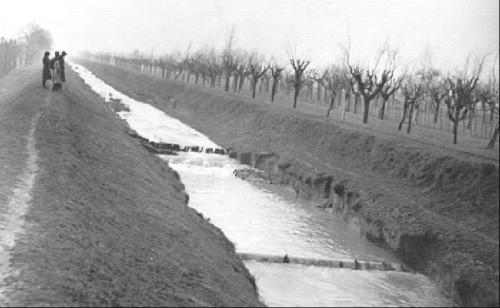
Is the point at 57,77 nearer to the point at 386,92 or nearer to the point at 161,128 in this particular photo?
the point at 161,128

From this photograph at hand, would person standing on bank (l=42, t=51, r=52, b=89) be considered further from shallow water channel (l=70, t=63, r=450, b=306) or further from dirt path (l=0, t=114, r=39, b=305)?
dirt path (l=0, t=114, r=39, b=305)

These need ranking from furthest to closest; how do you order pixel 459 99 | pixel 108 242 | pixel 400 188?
pixel 459 99 < pixel 400 188 < pixel 108 242

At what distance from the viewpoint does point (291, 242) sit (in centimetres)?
1978

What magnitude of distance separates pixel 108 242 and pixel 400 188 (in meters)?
15.2

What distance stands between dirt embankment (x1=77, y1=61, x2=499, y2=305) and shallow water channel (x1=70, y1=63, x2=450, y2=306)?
878 mm

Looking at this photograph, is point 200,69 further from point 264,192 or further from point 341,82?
point 264,192

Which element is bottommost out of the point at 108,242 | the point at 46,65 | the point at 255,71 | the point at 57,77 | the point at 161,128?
the point at 108,242

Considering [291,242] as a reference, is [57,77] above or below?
above

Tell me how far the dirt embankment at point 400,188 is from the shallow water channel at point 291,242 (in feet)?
2.88

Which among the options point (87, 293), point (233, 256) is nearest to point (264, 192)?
point (233, 256)

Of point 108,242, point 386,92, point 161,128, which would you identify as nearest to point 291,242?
point 108,242

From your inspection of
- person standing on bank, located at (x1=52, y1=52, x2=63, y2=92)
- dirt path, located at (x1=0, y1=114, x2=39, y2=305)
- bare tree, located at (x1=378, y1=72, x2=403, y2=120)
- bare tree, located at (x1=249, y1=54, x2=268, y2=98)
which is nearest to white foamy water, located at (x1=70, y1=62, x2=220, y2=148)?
person standing on bank, located at (x1=52, y1=52, x2=63, y2=92)

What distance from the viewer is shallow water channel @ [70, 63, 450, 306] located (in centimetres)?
1501

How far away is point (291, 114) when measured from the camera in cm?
3969
